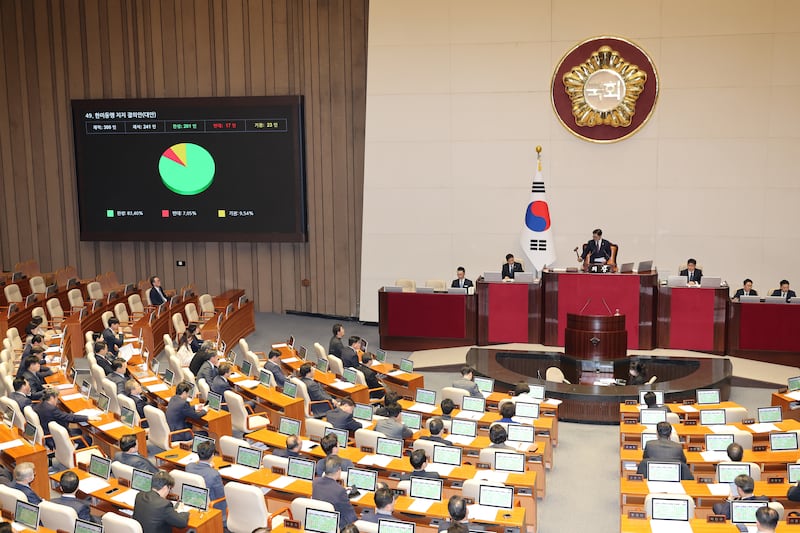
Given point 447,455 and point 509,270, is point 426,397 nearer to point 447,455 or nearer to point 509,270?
point 447,455

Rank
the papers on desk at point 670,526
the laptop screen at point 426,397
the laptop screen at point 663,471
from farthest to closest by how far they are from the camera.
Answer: the laptop screen at point 426,397, the laptop screen at point 663,471, the papers on desk at point 670,526

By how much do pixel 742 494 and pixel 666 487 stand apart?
2.50 feet

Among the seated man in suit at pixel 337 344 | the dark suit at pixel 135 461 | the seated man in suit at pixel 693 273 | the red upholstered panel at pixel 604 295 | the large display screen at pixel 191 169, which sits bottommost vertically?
the dark suit at pixel 135 461

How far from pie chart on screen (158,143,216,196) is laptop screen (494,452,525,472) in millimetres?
11807

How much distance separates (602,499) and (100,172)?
13.6 m

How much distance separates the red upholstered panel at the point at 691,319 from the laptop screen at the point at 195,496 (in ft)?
31.6

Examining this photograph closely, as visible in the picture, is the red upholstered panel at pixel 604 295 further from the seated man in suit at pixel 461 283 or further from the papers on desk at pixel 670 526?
the papers on desk at pixel 670 526

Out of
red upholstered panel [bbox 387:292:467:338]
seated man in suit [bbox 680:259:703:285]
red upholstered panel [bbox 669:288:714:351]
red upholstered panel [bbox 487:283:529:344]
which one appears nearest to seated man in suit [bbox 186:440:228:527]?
red upholstered panel [bbox 387:292:467:338]

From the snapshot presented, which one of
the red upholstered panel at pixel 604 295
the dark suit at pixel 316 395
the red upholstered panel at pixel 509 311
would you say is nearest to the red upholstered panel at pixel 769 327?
the red upholstered panel at pixel 604 295

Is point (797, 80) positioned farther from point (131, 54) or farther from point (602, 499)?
point (131, 54)

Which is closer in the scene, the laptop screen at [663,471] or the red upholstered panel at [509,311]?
the laptop screen at [663,471]

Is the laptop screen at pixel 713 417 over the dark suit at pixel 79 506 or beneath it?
over

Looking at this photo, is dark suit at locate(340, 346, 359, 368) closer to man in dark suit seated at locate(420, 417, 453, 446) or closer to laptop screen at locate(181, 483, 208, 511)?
man in dark suit seated at locate(420, 417, 453, 446)

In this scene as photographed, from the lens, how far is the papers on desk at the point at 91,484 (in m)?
7.77
